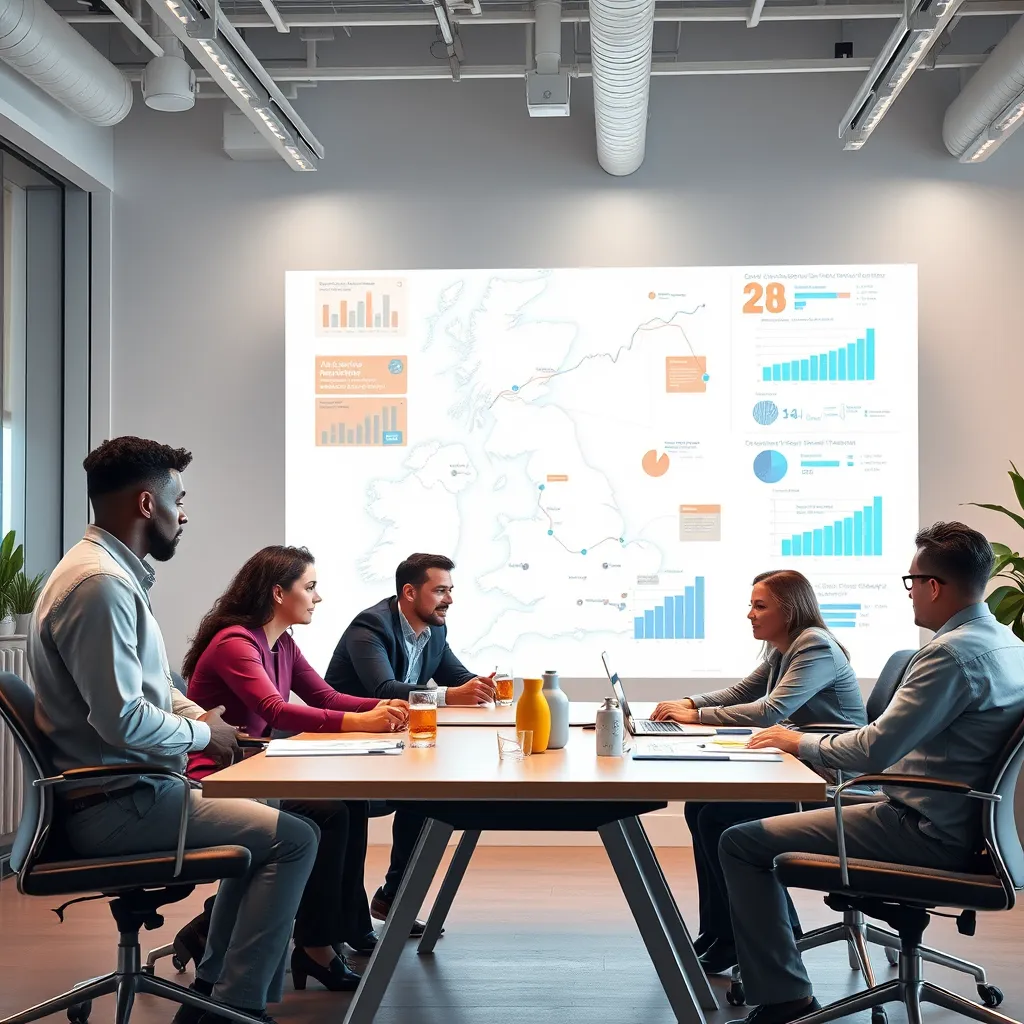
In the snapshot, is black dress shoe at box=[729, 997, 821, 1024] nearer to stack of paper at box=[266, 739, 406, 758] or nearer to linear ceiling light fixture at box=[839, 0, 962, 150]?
stack of paper at box=[266, 739, 406, 758]

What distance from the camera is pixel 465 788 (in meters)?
2.38

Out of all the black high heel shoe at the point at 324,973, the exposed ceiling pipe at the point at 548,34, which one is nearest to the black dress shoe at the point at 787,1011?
the black high heel shoe at the point at 324,973

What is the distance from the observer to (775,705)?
11.8 ft

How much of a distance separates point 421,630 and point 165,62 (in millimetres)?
2576

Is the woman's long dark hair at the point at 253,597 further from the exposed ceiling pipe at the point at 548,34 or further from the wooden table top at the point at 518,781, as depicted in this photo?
the exposed ceiling pipe at the point at 548,34

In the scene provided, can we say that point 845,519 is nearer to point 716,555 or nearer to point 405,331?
point 716,555

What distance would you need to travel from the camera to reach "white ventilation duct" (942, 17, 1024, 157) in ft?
15.1

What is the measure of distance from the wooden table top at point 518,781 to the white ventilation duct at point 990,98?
11.0ft

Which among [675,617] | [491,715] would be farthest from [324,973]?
[675,617]

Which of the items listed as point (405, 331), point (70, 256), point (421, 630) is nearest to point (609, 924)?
point (421, 630)

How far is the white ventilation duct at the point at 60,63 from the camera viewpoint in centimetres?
428

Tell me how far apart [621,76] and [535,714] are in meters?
2.88

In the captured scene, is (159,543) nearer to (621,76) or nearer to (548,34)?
(621,76)

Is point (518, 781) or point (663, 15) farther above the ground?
point (663, 15)
